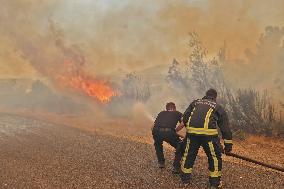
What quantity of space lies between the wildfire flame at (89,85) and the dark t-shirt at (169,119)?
42.1 ft

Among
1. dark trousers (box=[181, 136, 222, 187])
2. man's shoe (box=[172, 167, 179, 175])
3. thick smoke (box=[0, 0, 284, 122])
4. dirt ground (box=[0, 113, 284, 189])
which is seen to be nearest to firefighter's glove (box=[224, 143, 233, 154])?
dark trousers (box=[181, 136, 222, 187])

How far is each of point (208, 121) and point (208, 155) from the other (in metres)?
0.57

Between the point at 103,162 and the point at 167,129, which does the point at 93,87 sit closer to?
the point at 103,162

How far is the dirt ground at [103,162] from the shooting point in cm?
Result: 689

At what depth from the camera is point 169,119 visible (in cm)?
775

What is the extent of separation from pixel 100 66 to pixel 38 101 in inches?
193

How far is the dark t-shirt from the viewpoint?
304 inches

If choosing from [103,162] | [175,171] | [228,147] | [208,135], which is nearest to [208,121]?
[208,135]

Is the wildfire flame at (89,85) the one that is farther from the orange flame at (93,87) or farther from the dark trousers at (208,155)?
the dark trousers at (208,155)

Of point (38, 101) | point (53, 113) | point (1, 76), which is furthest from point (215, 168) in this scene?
point (1, 76)

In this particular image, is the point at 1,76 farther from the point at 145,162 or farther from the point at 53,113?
the point at 145,162

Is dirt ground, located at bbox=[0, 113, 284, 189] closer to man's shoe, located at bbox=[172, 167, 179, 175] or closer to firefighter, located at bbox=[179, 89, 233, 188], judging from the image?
man's shoe, located at bbox=[172, 167, 179, 175]

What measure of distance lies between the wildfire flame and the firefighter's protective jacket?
14.1m

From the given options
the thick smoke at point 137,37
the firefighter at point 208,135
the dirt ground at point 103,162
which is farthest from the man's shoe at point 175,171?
Answer: the thick smoke at point 137,37
